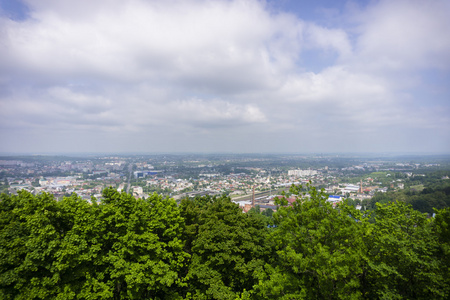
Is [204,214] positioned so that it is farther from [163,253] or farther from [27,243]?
[27,243]

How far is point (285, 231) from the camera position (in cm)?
927

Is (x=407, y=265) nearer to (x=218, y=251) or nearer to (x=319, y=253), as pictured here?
(x=319, y=253)

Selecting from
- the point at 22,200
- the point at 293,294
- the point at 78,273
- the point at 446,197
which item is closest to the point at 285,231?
the point at 293,294

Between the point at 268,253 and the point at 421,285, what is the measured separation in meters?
6.38

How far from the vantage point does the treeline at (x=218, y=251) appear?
718 centimetres

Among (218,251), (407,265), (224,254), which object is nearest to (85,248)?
(218,251)

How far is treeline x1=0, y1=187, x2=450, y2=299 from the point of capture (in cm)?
718

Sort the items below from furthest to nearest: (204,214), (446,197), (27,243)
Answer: (446,197) < (204,214) < (27,243)

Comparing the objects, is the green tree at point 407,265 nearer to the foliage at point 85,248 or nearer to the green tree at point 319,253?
the green tree at point 319,253

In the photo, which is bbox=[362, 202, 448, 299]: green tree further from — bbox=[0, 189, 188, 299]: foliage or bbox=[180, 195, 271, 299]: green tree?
bbox=[0, 189, 188, 299]: foliage

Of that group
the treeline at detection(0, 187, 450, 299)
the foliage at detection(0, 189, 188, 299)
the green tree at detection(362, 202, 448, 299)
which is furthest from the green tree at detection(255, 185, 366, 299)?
the foliage at detection(0, 189, 188, 299)

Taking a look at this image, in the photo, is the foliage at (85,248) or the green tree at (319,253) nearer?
the green tree at (319,253)

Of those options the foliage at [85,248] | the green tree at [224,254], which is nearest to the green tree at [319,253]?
the green tree at [224,254]

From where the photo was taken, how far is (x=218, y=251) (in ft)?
37.1
